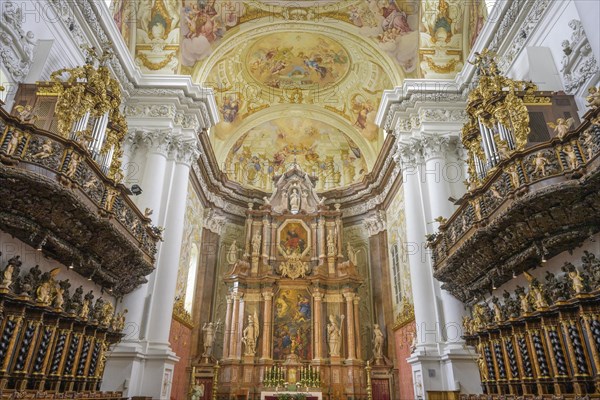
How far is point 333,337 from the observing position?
1719cm

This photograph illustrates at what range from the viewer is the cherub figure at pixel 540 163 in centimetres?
716

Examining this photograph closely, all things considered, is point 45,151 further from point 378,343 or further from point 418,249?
point 378,343

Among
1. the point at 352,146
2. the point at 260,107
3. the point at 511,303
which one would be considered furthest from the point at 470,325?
the point at 260,107

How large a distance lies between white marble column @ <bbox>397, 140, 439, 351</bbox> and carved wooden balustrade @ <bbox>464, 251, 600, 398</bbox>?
2.97 metres

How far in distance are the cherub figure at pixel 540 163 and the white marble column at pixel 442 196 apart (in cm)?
564

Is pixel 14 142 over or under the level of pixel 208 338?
over

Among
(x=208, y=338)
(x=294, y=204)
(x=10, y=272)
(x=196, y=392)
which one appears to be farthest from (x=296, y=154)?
(x=10, y=272)

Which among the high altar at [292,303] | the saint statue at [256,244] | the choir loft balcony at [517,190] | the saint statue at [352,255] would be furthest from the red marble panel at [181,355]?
the choir loft balcony at [517,190]

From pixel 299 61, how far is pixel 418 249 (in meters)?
10.7

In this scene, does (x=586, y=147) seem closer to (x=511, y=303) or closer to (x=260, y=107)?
(x=511, y=303)

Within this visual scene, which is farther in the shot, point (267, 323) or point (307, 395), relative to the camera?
point (267, 323)

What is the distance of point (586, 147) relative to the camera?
6613mm

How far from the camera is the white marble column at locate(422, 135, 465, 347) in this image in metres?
11.8

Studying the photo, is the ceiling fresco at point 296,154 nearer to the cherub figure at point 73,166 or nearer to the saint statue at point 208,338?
the saint statue at point 208,338
